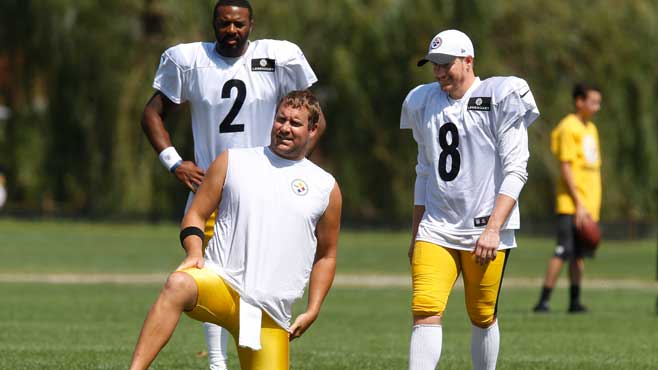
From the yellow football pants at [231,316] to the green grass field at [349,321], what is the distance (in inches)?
124

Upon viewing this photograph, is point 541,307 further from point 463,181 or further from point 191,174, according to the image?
point 191,174

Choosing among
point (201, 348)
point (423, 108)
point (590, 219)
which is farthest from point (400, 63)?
point (423, 108)

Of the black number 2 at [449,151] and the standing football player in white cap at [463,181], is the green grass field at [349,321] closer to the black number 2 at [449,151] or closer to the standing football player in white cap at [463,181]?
the standing football player in white cap at [463,181]

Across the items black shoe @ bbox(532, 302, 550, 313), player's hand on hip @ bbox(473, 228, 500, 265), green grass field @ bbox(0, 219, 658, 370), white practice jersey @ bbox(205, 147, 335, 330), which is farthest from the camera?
black shoe @ bbox(532, 302, 550, 313)

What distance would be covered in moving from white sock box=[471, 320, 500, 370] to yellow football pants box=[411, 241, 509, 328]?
47 millimetres

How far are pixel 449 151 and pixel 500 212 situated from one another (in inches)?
18.8

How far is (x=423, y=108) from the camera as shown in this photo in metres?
8.04

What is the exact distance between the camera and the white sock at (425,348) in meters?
7.71

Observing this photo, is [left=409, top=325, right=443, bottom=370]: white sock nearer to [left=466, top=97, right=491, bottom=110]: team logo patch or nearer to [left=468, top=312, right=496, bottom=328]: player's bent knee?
[left=468, top=312, right=496, bottom=328]: player's bent knee

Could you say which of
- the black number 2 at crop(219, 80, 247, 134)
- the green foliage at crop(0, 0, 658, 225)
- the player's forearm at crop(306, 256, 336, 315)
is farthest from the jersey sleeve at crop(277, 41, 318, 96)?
the green foliage at crop(0, 0, 658, 225)

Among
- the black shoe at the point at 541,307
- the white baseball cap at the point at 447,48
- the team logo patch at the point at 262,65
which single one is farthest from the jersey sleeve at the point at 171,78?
the black shoe at the point at 541,307

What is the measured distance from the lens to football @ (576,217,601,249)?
14.8 meters

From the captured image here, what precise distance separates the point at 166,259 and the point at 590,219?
38.5 ft

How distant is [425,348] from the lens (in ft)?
25.3
